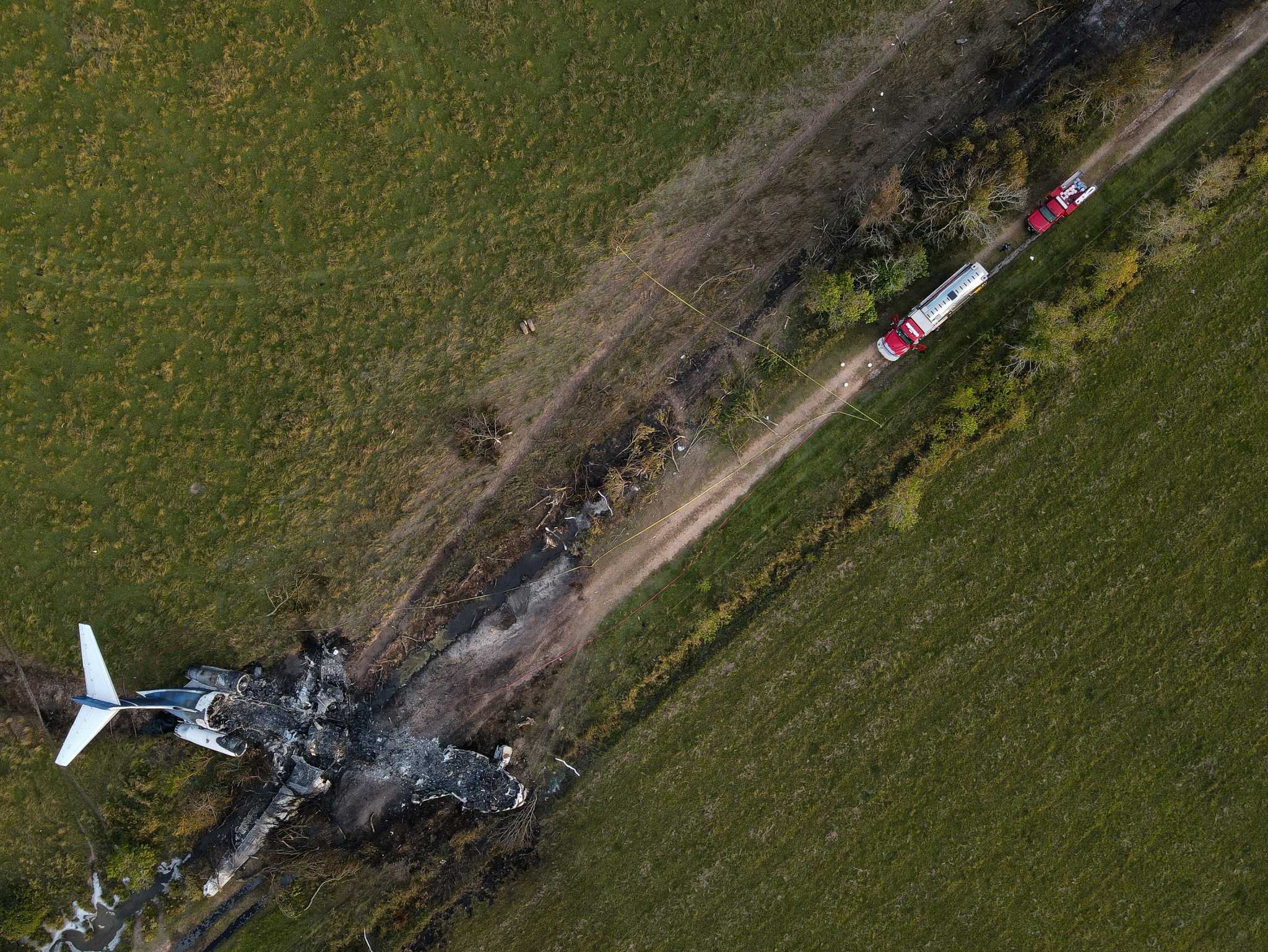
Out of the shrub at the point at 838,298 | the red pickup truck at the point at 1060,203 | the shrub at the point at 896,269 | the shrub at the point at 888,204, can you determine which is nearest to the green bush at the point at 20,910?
the shrub at the point at 838,298

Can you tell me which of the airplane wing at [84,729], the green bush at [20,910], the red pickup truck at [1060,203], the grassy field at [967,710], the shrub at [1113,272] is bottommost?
the grassy field at [967,710]

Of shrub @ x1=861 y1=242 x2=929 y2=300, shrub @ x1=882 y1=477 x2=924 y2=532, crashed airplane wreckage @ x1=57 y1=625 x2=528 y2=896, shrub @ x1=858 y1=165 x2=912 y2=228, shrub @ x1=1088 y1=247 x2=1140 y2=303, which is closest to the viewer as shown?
shrub @ x1=858 y1=165 x2=912 y2=228

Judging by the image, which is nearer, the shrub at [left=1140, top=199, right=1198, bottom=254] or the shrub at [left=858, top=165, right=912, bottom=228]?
the shrub at [left=858, top=165, right=912, bottom=228]

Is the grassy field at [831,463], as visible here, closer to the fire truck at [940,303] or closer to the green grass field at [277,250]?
the fire truck at [940,303]

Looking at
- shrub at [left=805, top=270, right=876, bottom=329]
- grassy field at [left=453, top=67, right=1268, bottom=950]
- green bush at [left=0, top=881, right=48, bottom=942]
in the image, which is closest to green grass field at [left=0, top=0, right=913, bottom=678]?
shrub at [left=805, top=270, right=876, bottom=329]

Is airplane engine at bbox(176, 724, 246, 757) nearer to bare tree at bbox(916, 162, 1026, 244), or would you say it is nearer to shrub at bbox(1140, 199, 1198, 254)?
bare tree at bbox(916, 162, 1026, 244)
